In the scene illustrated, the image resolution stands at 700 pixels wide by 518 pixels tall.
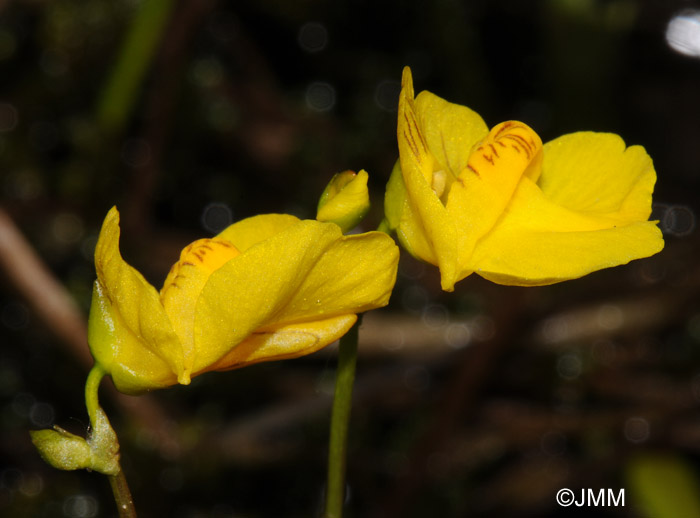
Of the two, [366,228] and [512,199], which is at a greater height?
[512,199]

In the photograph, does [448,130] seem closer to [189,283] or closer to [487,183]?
[487,183]

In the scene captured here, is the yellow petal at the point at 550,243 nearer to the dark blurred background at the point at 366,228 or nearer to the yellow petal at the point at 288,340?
the yellow petal at the point at 288,340

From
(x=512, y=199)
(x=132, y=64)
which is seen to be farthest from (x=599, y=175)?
(x=132, y=64)

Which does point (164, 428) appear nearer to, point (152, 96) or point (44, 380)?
point (44, 380)

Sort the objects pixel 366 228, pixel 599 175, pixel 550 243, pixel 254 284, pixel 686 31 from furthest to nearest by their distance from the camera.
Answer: pixel 366 228 → pixel 686 31 → pixel 599 175 → pixel 550 243 → pixel 254 284

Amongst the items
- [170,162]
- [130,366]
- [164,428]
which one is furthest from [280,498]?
[130,366]

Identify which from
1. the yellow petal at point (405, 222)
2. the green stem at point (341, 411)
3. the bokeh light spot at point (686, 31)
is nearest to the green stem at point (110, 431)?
the green stem at point (341, 411)
